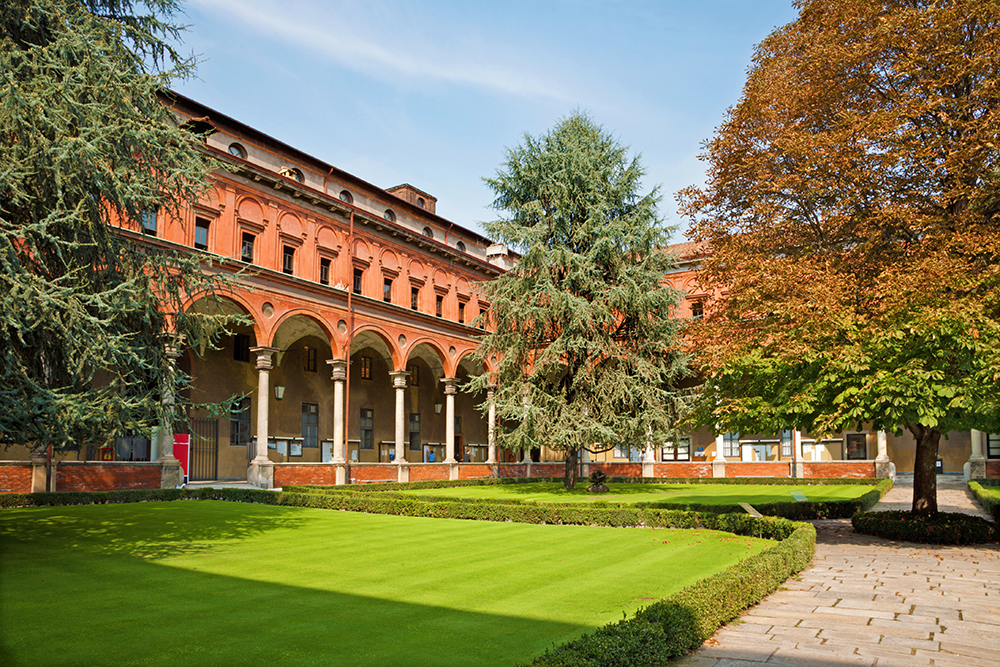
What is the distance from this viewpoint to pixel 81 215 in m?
10.2

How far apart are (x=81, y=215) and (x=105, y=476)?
12712 millimetres

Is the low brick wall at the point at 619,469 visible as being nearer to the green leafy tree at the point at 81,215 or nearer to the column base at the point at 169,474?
the column base at the point at 169,474

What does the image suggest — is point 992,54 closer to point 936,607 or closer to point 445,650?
point 936,607

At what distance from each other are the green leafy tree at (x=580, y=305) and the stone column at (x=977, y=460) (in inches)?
608

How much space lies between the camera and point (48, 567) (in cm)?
872

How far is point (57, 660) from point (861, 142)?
43.5ft

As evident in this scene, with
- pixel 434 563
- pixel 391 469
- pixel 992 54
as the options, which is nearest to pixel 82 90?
pixel 434 563

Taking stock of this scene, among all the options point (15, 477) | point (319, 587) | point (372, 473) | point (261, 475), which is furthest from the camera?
point (372, 473)

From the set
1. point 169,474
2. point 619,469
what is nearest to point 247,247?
point 169,474

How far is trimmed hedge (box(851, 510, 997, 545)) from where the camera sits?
1248 centimetres

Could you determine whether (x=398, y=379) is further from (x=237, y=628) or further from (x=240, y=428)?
(x=237, y=628)

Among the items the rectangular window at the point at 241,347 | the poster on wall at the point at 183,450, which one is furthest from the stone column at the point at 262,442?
the rectangular window at the point at 241,347

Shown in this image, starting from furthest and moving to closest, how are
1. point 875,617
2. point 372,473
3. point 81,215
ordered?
point 372,473, point 81,215, point 875,617

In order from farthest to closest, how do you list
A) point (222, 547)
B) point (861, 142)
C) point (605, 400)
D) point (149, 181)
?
point (605, 400), point (861, 142), point (149, 181), point (222, 547)
